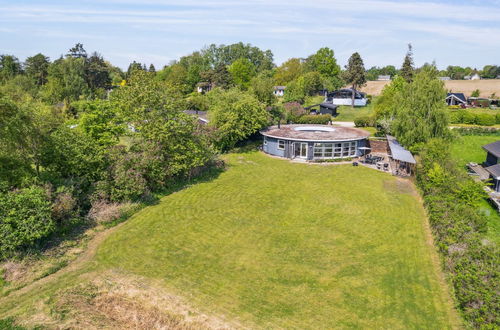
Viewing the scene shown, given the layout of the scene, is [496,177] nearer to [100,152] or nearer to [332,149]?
[332,149]

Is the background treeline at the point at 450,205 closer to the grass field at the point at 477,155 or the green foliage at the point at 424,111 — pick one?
the green foliage at the point at 424,111

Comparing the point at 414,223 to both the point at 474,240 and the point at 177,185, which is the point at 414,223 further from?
the point at 177,185

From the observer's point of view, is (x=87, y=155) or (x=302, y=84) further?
(x=302, y=84)

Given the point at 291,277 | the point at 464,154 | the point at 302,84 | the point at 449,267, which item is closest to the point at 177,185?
the point at 291,277

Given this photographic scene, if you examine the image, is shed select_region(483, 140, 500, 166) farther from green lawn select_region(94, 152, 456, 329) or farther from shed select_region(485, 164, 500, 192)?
green lawn select_region(94, 152, 456, 329)

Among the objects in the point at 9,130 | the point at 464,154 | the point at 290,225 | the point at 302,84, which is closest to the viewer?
the point at 9,130

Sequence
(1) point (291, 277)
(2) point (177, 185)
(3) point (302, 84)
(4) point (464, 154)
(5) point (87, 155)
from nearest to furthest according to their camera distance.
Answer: (1) point (291, 277) < (5) point (87, 155) < (2) point (177, 185) < (4) point (464, 154) < (3) point (302, 84)
